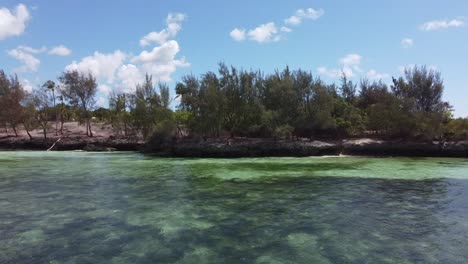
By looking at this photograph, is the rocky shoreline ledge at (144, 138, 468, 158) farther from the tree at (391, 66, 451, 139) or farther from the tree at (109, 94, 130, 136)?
the tree at (109, 94, 130, 136)

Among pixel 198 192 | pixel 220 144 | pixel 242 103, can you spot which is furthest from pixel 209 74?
pixel 198 192

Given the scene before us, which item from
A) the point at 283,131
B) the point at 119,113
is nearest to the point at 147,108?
the point at 119,113

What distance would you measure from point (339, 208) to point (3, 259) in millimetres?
10330

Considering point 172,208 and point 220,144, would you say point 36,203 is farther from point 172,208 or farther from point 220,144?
point 220,144

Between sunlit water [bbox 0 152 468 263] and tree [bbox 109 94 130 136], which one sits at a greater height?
tree [bbox 109 94 130 136]

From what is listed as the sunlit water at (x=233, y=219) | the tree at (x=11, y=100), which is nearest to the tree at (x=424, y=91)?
the sunlit water at (x=233, y=219)

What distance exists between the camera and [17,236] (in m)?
10.4

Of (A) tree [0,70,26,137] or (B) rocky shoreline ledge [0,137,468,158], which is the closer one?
(B) rocky shoreline ledge [0,137,468,158]

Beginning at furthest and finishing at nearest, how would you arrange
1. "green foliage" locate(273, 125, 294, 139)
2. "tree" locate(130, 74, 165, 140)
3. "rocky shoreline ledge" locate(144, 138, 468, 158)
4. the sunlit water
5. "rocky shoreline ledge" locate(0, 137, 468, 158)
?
"tree" locate(130, 74, 165, 140), "green foliage" locate(273, 125, 294, 139), "rocky shoreline ledge" locate(144, 138, 468, 158), "rocky shoreline ledge" locate(0, 137, 468, 158), the sunlit water

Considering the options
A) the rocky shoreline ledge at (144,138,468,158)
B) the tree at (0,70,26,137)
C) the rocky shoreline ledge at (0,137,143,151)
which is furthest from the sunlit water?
the tree at (0,70,26,137)

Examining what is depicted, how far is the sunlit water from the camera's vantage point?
9102 mm

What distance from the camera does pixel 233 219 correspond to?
1237 cm

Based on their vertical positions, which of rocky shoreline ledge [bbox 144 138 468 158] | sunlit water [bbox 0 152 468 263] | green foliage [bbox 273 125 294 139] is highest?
green foliage [bbox 273 125 294 139]

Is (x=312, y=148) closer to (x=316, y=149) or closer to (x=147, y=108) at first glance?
(x=316, y=149)
